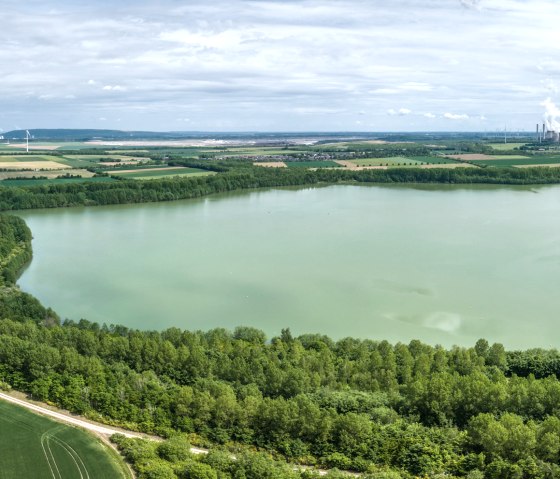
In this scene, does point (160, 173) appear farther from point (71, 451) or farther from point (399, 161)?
point (71, 451)

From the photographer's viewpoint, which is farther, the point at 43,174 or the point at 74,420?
the point at 43,174

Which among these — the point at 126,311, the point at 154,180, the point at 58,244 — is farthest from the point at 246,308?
the point at 154,180

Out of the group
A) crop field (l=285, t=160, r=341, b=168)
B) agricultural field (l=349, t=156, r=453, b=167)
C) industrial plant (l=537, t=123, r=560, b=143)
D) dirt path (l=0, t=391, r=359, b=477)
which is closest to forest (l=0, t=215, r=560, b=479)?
dirt path (l=0, t=391, r=359, b=477)

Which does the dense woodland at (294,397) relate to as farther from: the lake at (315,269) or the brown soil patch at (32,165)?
the brown soil patch at (32,165)

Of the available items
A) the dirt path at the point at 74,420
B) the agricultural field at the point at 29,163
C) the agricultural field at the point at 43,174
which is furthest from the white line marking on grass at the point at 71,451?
the agricultural field at the point at 29,163

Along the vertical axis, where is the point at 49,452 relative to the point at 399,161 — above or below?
below

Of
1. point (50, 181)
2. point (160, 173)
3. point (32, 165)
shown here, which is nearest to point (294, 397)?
point (50, 181)
